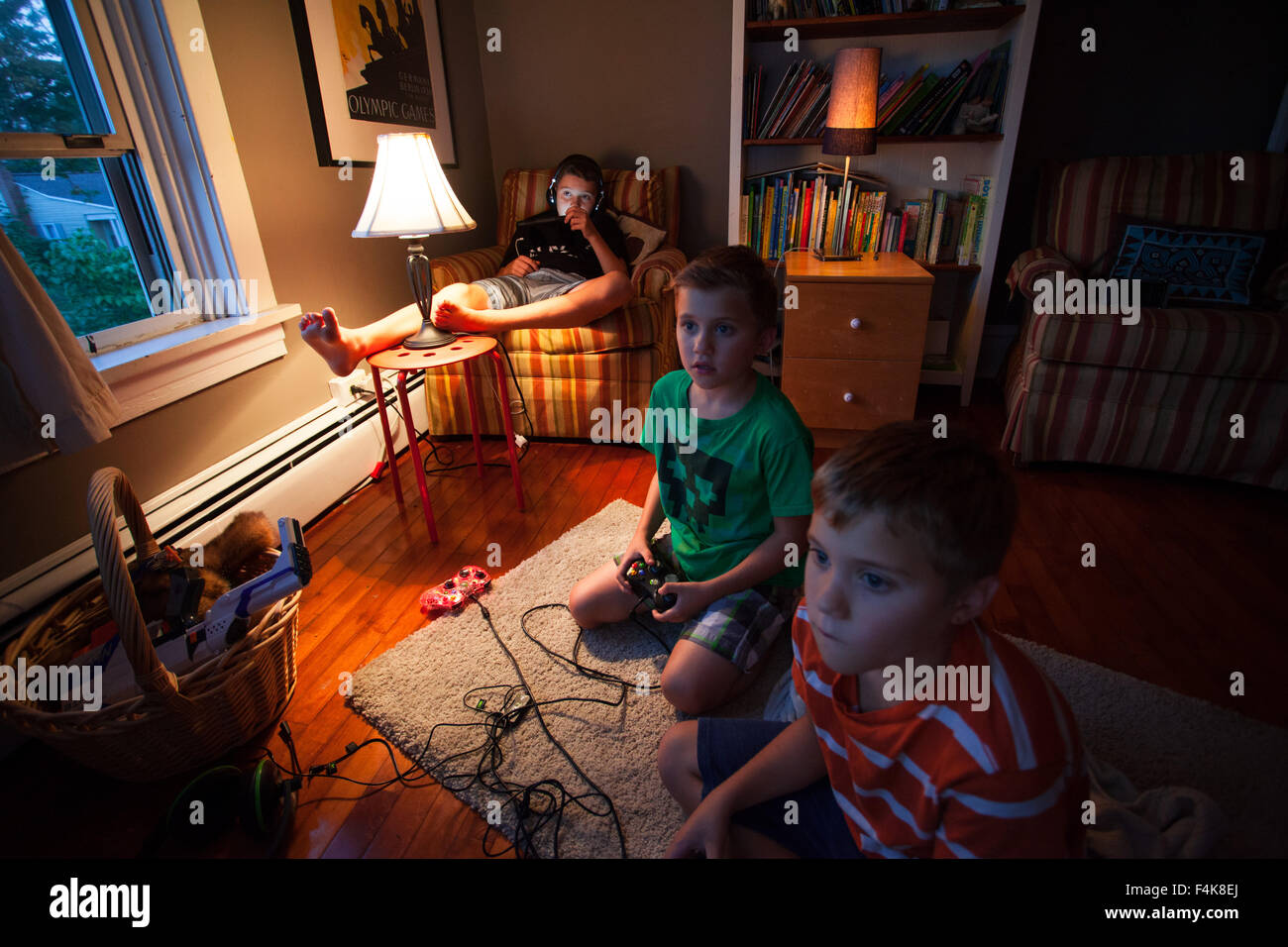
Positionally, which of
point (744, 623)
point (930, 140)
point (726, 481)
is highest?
point (930, 140)

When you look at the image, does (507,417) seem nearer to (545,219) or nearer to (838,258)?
(545,219)

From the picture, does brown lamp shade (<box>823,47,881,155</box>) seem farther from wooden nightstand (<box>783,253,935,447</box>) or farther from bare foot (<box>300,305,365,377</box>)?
bare foot (<box>300,305,365,377</box>)

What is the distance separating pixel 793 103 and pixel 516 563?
2.00 meters

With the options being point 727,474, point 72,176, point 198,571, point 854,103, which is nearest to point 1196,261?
point 854,103

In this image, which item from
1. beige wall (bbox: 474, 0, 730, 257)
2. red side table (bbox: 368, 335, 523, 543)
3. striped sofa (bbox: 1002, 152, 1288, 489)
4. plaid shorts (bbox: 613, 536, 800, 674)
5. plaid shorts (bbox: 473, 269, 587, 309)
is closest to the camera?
plaid shorts (bbox: 613, 536, 800, 674)

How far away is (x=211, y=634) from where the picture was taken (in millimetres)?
1111

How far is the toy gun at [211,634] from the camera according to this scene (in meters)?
1.08

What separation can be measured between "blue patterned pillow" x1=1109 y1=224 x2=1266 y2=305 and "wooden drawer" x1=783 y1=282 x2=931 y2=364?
0.75 metres

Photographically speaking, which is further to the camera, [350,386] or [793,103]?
[793,103]

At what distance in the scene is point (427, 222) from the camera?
62.7 inches

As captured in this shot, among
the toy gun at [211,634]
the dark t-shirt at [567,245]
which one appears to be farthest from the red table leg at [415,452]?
the dark t-shirt at [567,245]

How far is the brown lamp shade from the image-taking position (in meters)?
1.88

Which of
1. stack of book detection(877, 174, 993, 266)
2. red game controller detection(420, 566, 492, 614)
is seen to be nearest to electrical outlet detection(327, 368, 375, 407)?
red game controller detection(420, 566, 492, 614)
